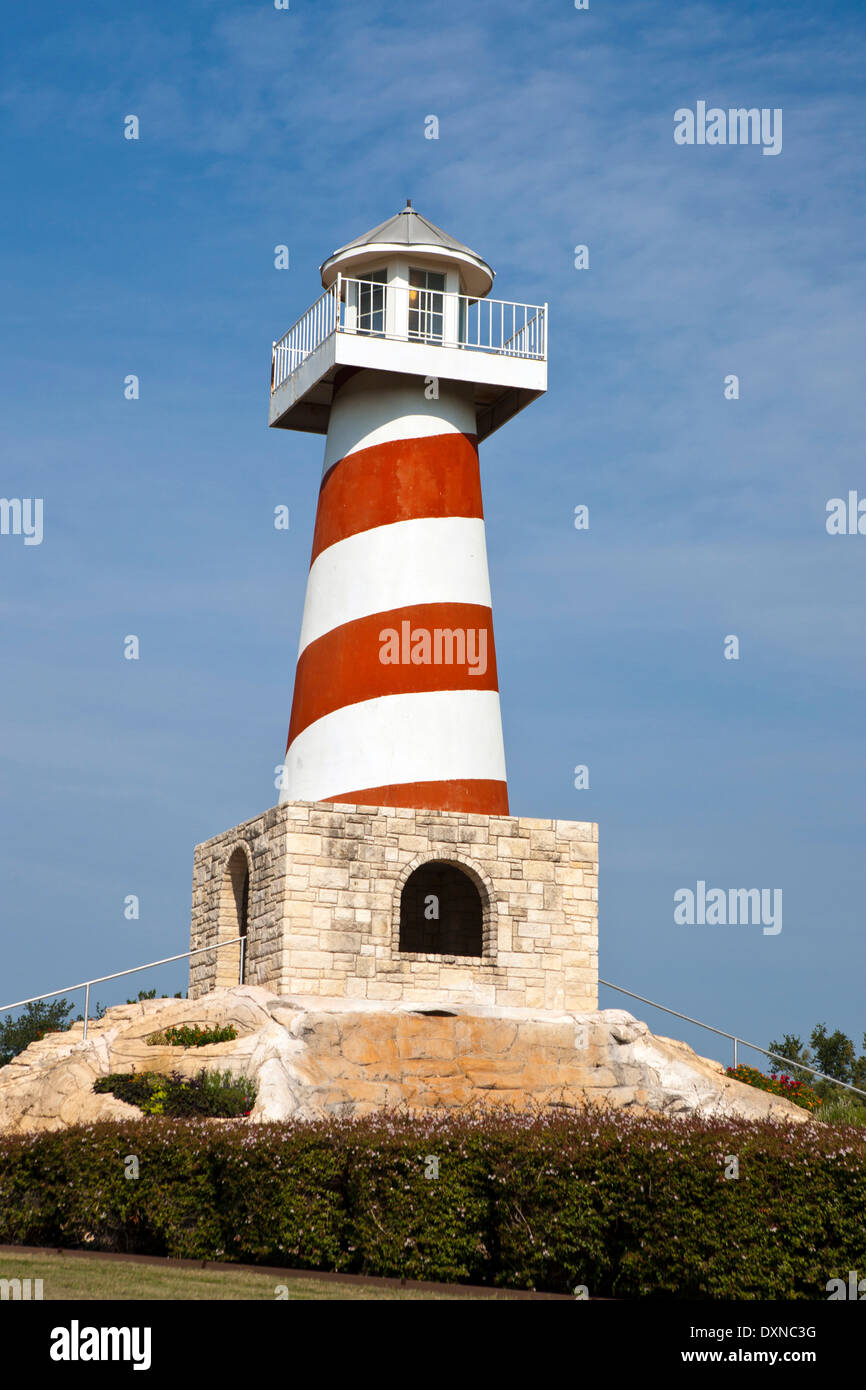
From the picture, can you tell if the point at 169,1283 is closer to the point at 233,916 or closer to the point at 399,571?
the point at 233,916

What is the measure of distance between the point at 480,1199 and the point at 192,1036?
307 inches

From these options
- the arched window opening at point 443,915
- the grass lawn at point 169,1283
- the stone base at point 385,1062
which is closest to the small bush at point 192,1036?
the stone base at point 385,1062

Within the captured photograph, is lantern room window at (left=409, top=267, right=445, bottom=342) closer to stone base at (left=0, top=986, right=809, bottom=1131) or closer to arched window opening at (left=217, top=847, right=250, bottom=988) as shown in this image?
arched window opening at (left=217, top=847, right=250, bottom=988)

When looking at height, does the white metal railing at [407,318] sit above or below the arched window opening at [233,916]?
above

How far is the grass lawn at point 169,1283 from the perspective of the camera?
10.6 metres

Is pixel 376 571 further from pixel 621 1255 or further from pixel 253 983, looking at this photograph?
pixel 621 1255

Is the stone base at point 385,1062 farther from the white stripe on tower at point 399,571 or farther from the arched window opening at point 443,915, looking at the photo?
the white stripe on tower at point 399,571

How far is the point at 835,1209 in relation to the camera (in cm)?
1105

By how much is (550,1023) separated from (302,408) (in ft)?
34.0

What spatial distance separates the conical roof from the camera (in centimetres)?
2275

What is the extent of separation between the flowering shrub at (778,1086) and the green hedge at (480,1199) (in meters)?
8.66

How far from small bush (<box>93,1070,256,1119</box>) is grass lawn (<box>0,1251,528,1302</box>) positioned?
4444 mm

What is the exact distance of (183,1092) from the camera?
17297 mm

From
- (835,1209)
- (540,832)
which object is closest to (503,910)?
(540,832)
